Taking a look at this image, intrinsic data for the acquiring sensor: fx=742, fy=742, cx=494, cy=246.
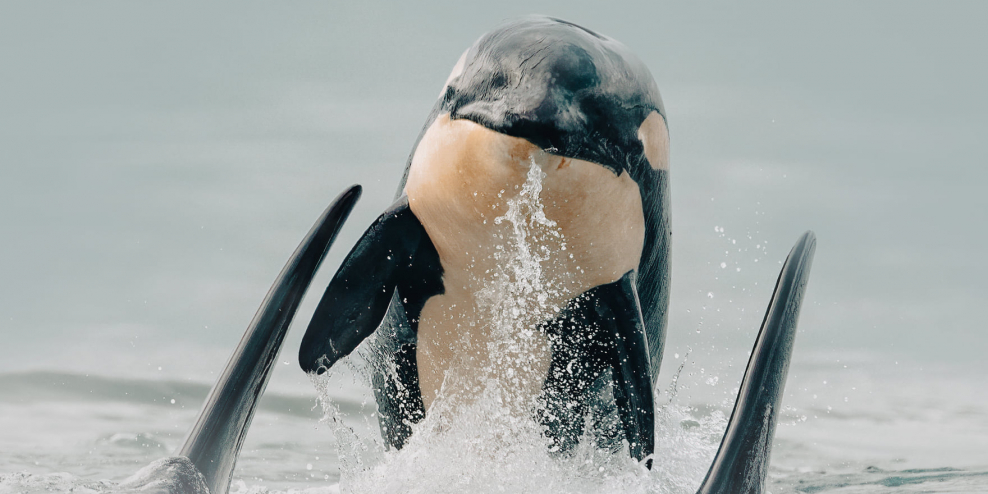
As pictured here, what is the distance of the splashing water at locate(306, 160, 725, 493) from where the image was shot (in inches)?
204

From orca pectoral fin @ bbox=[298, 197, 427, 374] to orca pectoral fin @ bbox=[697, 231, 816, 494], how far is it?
2465 millimetres

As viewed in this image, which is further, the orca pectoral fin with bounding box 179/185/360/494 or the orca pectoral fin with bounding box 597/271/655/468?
the orca pectoral fin with bounding box 597/271/655/468

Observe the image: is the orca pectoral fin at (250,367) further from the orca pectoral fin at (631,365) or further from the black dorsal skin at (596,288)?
the orca pectoral fin at (631,365)

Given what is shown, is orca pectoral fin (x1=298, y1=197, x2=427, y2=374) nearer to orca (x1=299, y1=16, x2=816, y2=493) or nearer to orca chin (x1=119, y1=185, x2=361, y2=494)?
orca (x1=299, y1=16, x2=816, y2=493)

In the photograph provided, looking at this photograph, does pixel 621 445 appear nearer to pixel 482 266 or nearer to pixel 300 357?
pixel 482 266

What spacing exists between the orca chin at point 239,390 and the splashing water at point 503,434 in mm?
548

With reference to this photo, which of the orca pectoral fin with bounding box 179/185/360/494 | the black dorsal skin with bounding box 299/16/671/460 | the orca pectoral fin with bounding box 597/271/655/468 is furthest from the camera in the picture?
the orca pectoral fin with bounding box 597/271/655/468

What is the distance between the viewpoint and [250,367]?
5.26 meters

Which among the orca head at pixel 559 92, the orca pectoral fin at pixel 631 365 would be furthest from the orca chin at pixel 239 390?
the orca pectoral fin at pixel 631 365

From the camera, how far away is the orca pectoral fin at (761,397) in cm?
450

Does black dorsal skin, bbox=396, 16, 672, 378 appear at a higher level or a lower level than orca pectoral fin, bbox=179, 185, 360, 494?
higher

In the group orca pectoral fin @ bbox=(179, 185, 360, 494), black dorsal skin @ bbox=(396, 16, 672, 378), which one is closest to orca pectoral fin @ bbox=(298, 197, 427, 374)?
orca pectoral fin @ bbox=(179, 185, 360, 494)

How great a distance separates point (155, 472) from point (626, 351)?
3202 mm

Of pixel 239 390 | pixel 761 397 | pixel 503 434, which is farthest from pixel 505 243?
pixel 239 390
